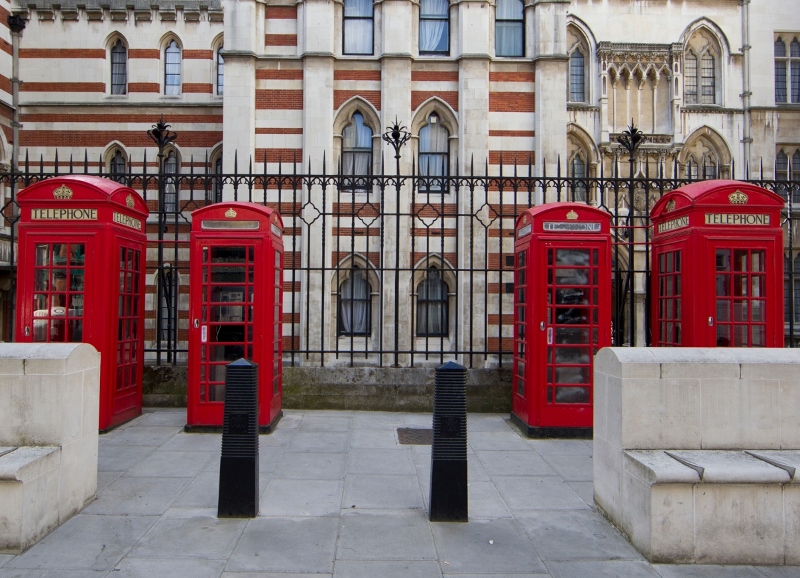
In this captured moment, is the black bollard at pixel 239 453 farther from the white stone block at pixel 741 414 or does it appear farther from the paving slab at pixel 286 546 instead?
the white stone block at pixel 741 414

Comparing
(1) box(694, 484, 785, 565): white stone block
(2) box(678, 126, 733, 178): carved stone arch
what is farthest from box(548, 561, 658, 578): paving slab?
(2) box(678, 126, 733, 178): carved stone arch

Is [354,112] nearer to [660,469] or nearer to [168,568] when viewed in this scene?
[660,469]

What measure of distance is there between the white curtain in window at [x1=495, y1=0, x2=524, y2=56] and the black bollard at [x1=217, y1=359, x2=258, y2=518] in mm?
14261

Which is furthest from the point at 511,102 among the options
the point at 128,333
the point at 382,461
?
the point at 382,461

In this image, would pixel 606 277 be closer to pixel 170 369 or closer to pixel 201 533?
pixel 201 533

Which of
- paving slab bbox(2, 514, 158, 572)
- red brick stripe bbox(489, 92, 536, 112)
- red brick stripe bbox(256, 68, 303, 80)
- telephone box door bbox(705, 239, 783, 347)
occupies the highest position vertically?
red brick stripe bbox(256, 68, 303, 80)

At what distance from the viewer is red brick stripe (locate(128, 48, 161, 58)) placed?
2036cm

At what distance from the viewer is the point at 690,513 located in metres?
4.16

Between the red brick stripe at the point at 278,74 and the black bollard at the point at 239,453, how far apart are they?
42.1ft

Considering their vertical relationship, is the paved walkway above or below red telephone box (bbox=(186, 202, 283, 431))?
below

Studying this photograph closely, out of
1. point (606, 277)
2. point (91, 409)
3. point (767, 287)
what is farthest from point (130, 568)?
point (767, 287)

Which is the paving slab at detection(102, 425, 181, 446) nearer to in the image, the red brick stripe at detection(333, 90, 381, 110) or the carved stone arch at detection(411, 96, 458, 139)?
the red brick stripe at detection(333, 90, 381, 110)

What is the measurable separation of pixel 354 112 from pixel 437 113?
2.23 m

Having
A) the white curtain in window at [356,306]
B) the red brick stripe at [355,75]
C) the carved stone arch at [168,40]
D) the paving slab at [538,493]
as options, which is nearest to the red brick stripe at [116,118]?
the carved stone arch at [168,40]
